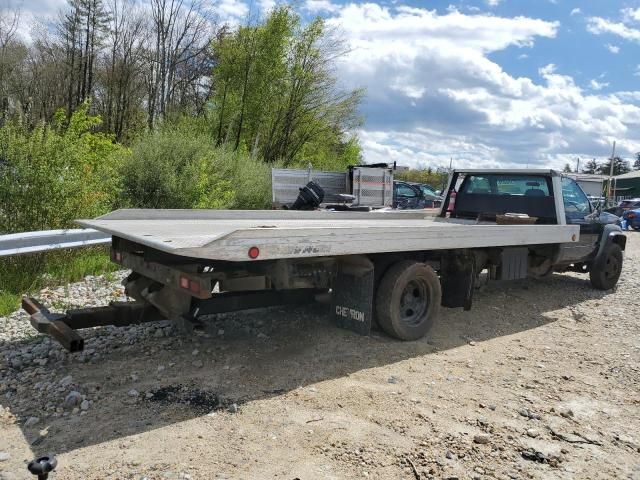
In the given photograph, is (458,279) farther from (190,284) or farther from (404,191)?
(404,191)

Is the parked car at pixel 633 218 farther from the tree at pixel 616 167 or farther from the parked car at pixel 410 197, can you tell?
the tree at pixel 616 167

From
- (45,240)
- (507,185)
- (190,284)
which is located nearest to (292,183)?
(507,185)

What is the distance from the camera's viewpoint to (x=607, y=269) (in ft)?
31.3

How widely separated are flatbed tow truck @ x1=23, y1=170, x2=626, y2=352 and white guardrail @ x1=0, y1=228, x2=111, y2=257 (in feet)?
3.57

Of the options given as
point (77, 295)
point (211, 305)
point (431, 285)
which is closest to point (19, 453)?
point (211, 305)

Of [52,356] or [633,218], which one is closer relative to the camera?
[52,356]

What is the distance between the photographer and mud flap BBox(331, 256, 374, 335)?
549cm

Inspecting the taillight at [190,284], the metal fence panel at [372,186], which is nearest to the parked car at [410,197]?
the metal fence panel at [372,186]

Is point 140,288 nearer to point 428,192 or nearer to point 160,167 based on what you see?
point 160,167

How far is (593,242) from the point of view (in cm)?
905

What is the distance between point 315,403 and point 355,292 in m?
1.50

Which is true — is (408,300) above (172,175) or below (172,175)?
below

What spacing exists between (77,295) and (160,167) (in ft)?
15.5

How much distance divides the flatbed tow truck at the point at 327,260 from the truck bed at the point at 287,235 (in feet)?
0.04
